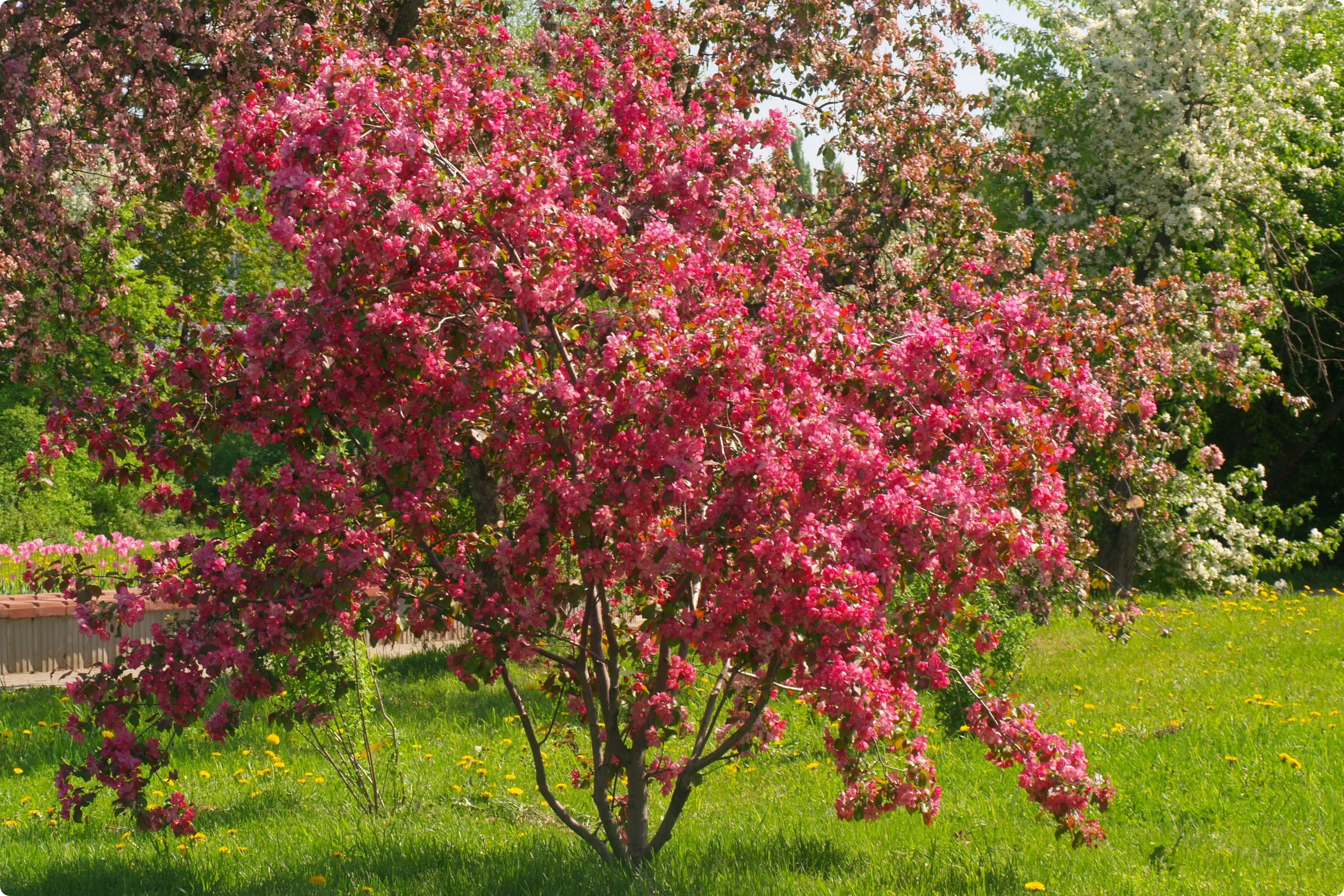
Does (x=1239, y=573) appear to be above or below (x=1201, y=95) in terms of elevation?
below

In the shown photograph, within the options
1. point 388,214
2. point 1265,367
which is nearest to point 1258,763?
point 388,214

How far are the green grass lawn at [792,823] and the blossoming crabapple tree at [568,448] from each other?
1.59ft

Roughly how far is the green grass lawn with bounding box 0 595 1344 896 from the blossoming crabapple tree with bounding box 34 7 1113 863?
485mm

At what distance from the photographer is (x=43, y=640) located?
11062mm

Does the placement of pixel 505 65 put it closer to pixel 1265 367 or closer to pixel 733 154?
pixel 733 154

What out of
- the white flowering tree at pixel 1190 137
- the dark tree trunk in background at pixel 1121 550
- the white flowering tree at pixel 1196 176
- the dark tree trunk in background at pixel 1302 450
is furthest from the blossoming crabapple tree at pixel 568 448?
the dark tree trunk in background at pixel 1302 450

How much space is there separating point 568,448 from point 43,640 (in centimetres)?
903

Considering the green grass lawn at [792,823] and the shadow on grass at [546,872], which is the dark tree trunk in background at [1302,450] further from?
the shadow on grass at [546,872]

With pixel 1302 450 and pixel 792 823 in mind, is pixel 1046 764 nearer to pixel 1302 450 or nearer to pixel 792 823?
pixel 792 823

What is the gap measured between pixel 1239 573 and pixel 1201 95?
5.94 m

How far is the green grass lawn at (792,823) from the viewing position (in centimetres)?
482

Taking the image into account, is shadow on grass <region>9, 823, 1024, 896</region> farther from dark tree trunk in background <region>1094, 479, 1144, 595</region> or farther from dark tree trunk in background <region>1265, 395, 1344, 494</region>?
dark tree trunk in background <region>1265, 395, 1344, 494</region>

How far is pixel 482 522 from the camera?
602 centimetres

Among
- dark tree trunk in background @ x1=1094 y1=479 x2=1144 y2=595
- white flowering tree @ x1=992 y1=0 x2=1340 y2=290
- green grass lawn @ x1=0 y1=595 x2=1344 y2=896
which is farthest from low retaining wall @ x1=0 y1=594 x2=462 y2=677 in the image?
white flowering tree @ x1=992 y1=0 x2=1340 y2=290
